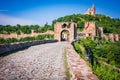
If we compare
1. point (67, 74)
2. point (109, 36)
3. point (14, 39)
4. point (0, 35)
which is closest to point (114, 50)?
point (109, 36)

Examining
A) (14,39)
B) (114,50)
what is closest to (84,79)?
(114,50)

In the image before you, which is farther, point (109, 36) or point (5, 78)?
point (109, 36)

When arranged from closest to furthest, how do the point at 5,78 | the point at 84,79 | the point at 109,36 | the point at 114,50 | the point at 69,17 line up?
the point at 84,79
the point at 5,78
the point at 114,50
the point at 109,36
the point at 69,17

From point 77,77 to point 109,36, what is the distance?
60.4 meters

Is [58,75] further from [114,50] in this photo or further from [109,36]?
[109,36]

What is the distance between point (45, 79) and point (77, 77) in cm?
142

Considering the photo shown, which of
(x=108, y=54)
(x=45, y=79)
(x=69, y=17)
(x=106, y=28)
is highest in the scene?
(x=69, y=17)

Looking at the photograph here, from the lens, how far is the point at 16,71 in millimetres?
5918

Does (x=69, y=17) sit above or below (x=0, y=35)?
above

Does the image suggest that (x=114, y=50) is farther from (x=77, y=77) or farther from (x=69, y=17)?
(x=69, y=17)

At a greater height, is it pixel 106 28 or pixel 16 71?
pixel 106 28

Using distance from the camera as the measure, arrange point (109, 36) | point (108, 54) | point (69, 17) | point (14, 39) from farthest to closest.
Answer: point (69, 17), point (14, 39), point (109, 36), point (108, 54)

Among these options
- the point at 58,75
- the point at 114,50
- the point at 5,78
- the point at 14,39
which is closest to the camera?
the point at 5,78

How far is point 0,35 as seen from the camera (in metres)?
75.8
